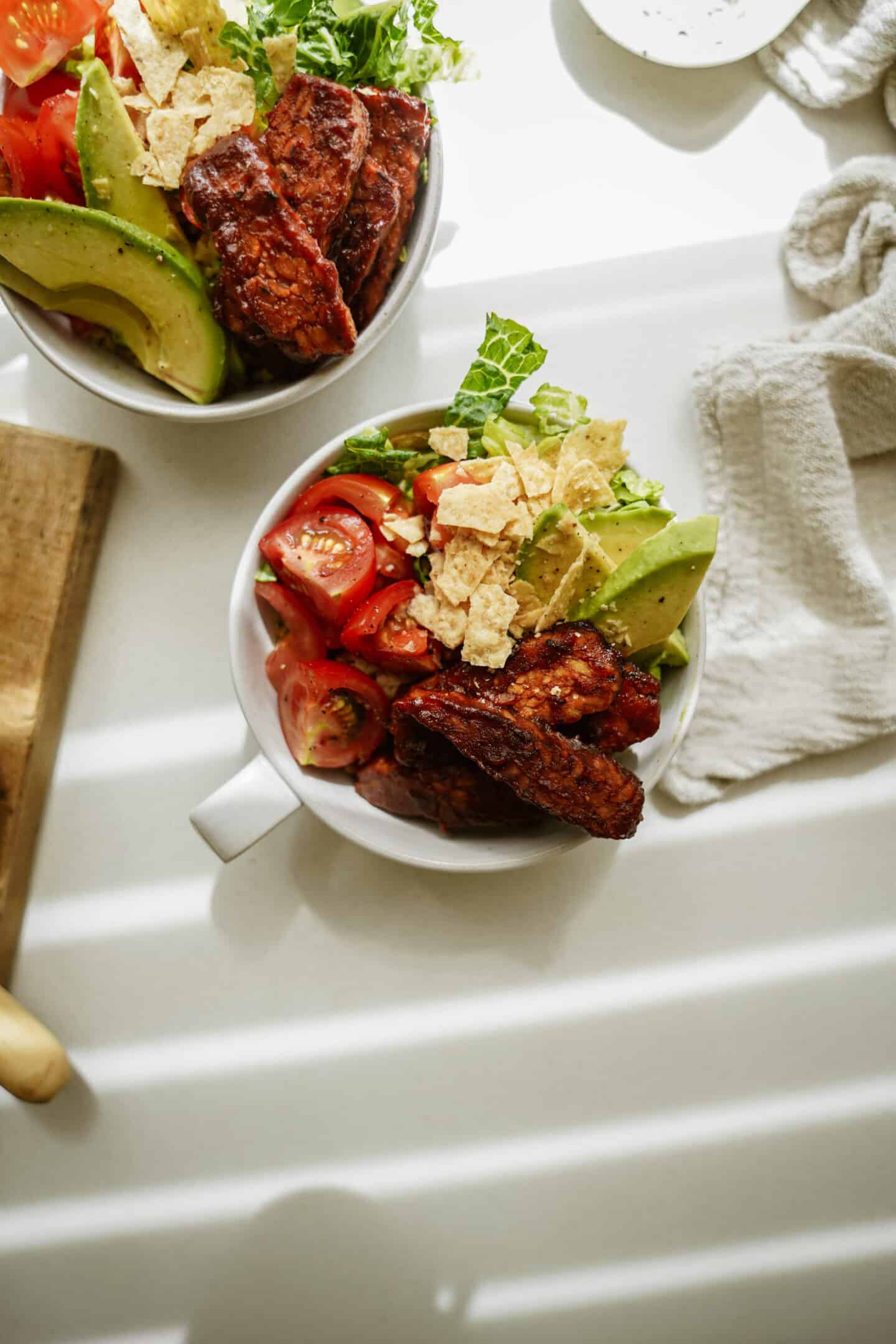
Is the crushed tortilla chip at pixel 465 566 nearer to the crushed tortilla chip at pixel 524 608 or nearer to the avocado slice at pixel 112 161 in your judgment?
the crushed tortilla chip at pixel 524 608

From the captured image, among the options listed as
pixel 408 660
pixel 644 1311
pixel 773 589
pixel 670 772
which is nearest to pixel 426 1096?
pixel 644 1311

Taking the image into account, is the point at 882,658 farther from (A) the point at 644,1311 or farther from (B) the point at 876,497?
(A) the point at 644,1311

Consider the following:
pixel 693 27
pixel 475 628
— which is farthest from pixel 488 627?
pixel 693 27

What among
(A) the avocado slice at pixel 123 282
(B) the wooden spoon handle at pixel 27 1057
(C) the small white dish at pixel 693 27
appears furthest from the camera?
(C) the small white dish at pixel 693 27

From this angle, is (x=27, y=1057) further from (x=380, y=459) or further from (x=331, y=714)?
(x=380, y=459)

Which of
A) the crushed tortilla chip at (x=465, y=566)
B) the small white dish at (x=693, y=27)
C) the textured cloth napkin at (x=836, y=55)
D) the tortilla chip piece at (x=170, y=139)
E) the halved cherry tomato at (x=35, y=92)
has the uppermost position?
the halved cherry tomato at (x=35, y=92)


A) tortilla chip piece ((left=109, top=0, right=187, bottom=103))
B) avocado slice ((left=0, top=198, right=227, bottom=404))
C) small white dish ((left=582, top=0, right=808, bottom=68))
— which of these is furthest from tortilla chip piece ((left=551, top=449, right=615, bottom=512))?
small white dish ((left=582, top=0, right=808, bottom=68))

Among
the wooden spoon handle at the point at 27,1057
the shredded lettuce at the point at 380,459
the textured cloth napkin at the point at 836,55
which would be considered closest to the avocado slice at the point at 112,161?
the shredded lettuce at the point at 380,459
